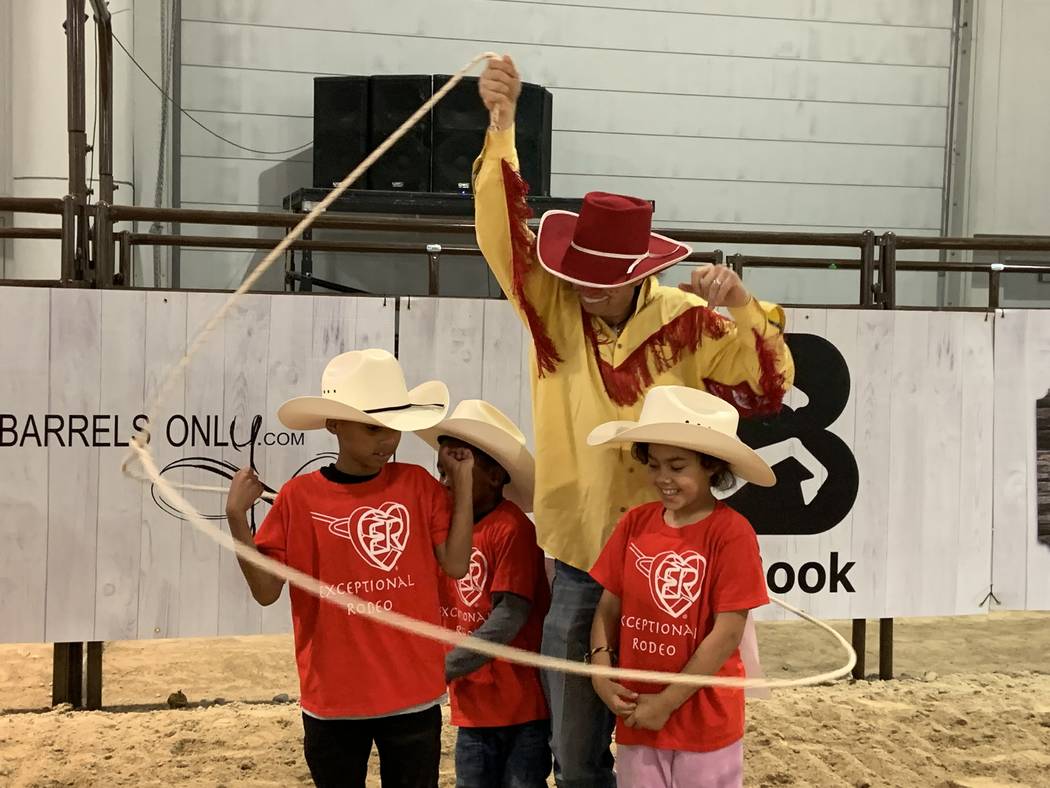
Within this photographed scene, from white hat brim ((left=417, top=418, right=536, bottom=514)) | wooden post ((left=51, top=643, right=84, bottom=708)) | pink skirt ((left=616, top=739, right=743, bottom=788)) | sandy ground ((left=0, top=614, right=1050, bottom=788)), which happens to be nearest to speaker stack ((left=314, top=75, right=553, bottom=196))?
sandy ground ((left=0, top=614, right=1050, bottom=788))

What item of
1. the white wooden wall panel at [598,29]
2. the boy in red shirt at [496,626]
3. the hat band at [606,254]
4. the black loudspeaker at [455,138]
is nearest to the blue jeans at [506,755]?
the boy in red shirt at [496,626]

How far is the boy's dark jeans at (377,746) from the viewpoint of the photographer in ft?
7.87

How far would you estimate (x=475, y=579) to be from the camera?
2746 millimetres

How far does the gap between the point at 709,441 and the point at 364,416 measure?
2.47ft

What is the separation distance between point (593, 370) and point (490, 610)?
669 millimetres

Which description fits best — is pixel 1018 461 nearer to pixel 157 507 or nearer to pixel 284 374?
pixel 284 374

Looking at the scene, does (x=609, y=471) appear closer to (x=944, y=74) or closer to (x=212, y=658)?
(x=212, y=658)

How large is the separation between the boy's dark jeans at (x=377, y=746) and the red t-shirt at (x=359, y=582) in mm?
46

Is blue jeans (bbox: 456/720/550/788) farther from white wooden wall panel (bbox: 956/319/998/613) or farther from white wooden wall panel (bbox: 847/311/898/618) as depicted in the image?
A: white wooden wall panel (bbox: 956/319/998/613)

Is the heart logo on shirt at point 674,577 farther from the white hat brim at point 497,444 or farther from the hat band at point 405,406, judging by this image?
the hat band at point 405,406

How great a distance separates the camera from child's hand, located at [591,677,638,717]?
2408 mm

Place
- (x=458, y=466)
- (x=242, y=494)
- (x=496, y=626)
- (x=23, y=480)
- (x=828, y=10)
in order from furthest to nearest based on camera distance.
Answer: (x=828, y=10), (x=23, y=480), (x=496, y=626), (x=458, y=466), (x=242, y=494)

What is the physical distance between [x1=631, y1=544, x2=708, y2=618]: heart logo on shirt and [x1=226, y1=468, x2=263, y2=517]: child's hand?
837 millimetres

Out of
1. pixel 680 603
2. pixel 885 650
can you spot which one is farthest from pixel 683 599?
pixel 885 650
